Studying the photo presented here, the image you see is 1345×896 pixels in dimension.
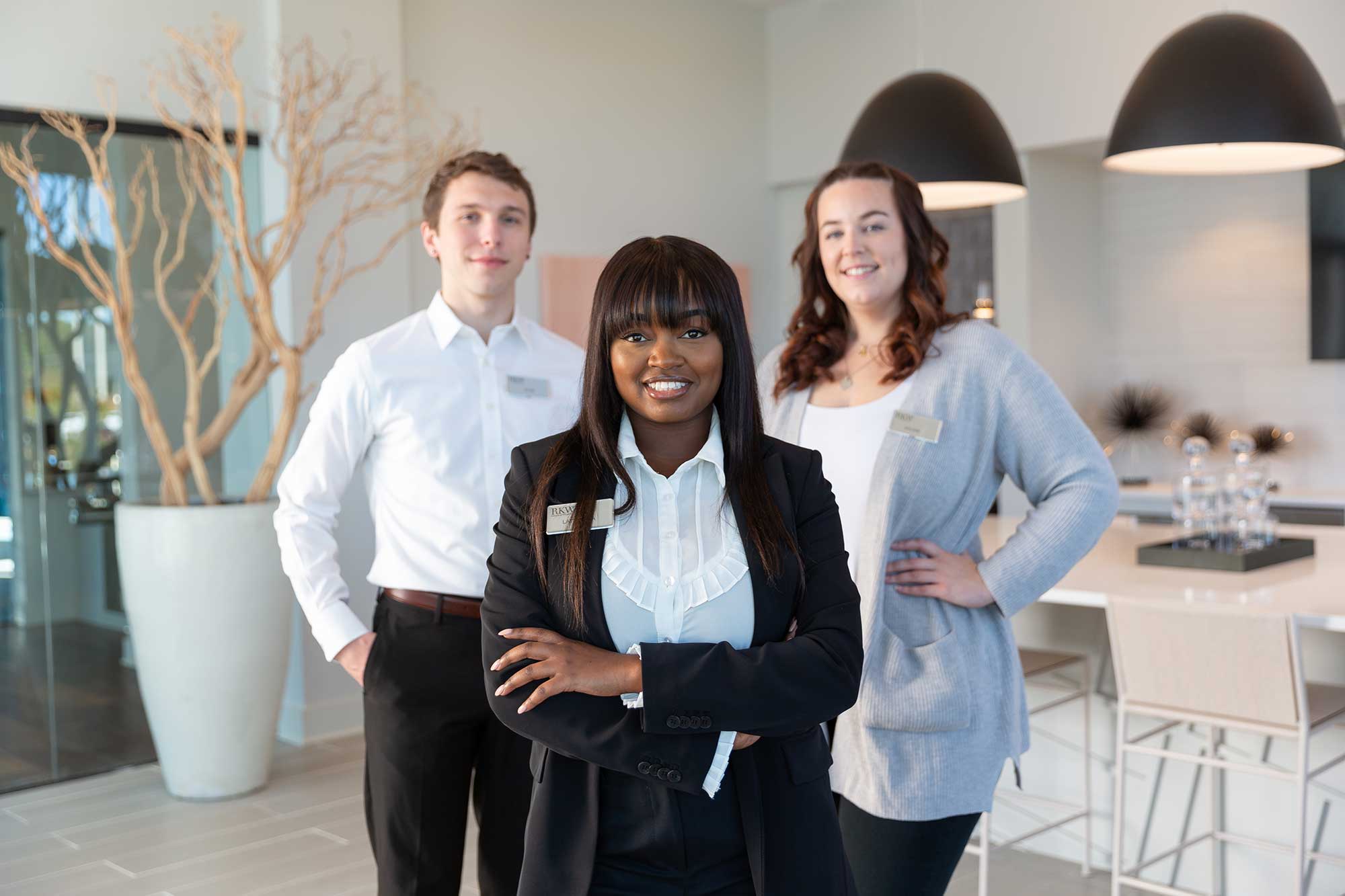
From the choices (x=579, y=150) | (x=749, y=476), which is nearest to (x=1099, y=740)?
(x=749, y=476)

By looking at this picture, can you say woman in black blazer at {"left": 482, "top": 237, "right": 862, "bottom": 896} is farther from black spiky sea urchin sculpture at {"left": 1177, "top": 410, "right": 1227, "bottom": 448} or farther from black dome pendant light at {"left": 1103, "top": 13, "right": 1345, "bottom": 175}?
black spiky sea urchin sculpture at {"left": 1177, "top": 410, "right": 1227, "bottom": 448}

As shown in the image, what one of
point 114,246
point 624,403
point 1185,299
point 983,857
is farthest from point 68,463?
point 1185,299

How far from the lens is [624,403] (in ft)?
5.03

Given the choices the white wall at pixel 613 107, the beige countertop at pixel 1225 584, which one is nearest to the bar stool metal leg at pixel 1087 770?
the beige countertop at pixel 1225 584

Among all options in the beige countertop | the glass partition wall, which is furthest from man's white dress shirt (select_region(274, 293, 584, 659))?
the glass partition wall

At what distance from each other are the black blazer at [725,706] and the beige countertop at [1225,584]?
1490mm

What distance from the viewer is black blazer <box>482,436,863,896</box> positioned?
4.54 feet

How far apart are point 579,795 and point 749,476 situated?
0.41 m

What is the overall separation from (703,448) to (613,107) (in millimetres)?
5370

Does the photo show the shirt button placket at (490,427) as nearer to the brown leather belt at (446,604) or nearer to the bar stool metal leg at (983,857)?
the brown leather belt at (446,604)

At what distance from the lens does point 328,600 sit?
237 cm

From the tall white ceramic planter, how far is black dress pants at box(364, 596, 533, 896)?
223cm

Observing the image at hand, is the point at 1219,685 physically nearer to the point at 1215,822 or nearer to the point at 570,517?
the point at 1215,822

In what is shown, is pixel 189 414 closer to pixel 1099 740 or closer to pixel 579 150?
pixel 579 150
